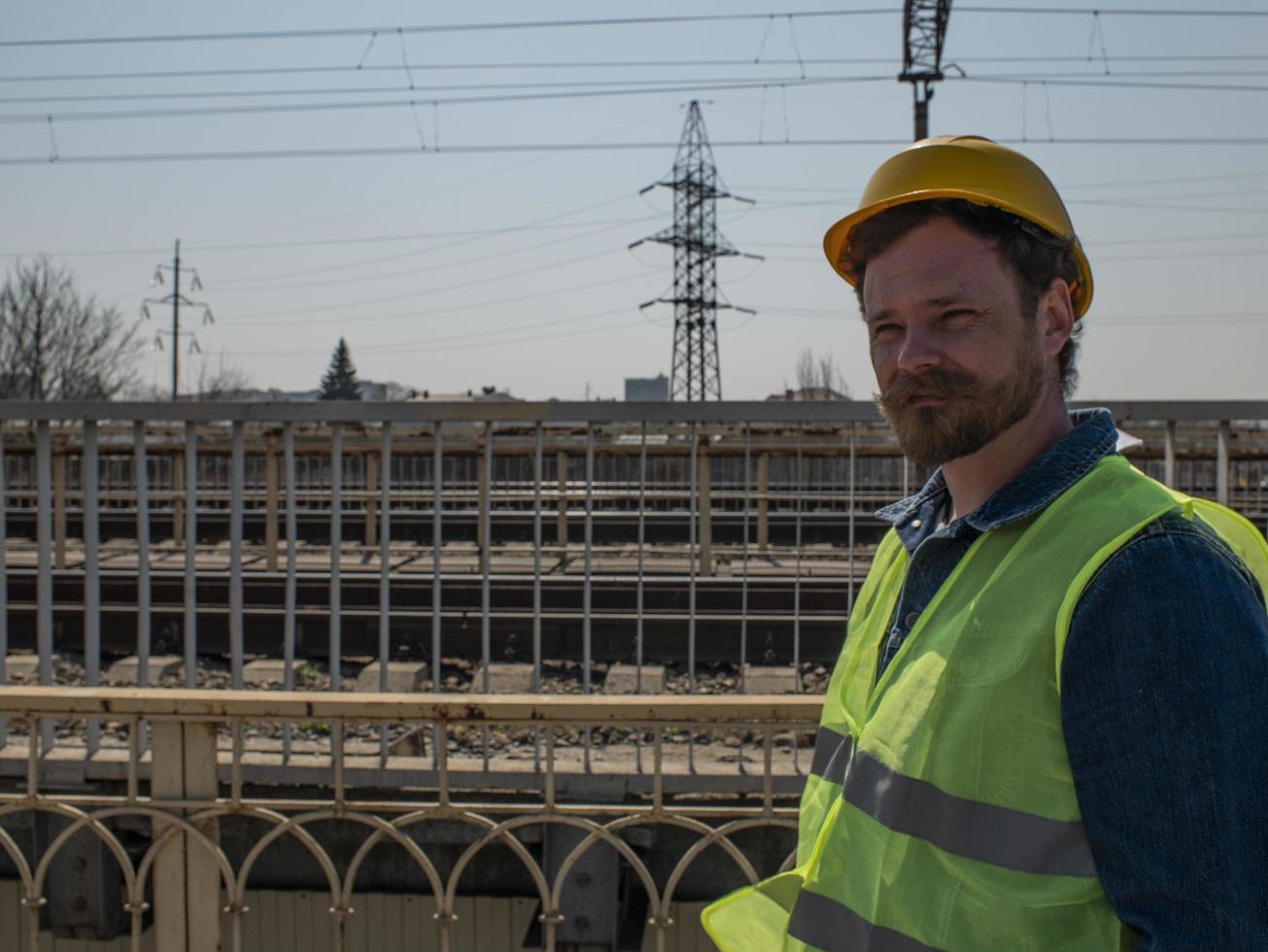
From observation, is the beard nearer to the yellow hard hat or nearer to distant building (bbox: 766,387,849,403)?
the yellow hard hat

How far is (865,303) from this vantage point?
1.50 metres

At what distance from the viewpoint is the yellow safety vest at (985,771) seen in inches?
41.2

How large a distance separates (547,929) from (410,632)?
389 cm

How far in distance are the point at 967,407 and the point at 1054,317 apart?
19 cm

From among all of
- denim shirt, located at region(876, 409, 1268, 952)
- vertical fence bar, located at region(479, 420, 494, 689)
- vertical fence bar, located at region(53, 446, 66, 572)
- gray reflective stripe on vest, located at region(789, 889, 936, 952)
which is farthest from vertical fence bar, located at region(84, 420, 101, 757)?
vertical fence bar, located at region(53, 446, 66, 572)

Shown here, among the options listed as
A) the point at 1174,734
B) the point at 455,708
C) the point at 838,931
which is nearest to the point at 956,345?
the point at 1174,734

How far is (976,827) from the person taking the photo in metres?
1.09

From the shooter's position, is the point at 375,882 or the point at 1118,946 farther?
the point at 375,882

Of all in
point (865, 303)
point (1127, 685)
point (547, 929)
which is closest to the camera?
point (1127, 685)

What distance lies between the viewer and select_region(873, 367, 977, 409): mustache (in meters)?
1.34

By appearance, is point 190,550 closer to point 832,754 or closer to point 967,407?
point 832,754

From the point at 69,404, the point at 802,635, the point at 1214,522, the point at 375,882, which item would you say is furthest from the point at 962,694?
the point at 802,635

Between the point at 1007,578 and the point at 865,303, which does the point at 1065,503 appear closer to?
A: the point at 1007,578

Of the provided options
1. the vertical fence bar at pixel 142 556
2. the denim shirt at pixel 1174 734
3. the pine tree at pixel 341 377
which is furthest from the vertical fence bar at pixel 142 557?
the pine tree at pixel 341 377
